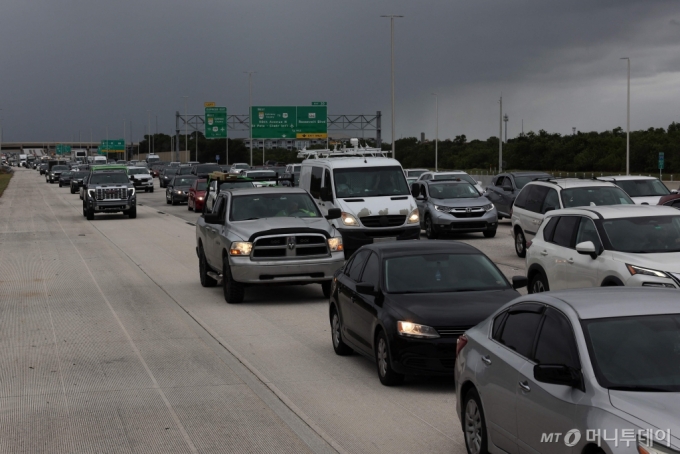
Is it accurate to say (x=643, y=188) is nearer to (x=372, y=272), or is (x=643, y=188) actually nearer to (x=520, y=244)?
(x=520, y=244)

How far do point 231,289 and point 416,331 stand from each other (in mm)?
7246

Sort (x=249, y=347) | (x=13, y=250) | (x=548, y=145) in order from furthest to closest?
(x=548, y=145)
(x=13, y=250)
(x=249, y=347)

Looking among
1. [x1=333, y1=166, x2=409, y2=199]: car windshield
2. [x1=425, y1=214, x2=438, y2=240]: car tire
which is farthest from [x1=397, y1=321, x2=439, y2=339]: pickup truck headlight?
[x1=425, y1=214, x2=438, y2=240]: car tire

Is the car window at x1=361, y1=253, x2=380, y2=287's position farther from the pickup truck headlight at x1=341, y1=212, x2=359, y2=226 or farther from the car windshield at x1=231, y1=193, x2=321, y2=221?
the pickup truck headlight at x1=341, y1=212, x2=359, y2=226

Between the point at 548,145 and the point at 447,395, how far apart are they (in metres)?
95.4

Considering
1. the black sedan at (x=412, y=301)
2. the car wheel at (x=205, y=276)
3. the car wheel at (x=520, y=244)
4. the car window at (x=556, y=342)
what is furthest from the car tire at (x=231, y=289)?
the car window at (x=556, y=342)

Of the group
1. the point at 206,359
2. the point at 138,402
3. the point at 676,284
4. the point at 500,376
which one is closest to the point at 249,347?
the point at 206,359

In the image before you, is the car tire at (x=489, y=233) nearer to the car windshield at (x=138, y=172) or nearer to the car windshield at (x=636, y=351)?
the car windshield at (x=636, y=351)

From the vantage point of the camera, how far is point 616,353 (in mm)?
5887

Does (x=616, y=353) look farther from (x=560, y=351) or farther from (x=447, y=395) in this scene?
(x=447, y=395)

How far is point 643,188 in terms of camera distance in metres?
27.6

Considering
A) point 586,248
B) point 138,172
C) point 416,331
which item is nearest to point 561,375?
point 416,331

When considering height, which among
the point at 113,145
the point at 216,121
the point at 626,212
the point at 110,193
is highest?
the point at 113,145

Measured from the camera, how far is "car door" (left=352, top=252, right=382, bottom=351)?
34.8 ft
